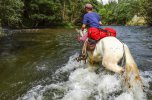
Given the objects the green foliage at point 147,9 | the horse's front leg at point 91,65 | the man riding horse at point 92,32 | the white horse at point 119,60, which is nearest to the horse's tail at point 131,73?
the white horse at point 119,60

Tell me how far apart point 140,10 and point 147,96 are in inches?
1907

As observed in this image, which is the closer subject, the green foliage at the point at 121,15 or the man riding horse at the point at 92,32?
the man riding horse at the point at 92,32

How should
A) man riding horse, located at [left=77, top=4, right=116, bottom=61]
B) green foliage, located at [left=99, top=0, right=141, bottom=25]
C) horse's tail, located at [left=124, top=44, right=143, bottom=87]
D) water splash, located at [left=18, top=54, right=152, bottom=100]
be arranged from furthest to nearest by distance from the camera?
green foliage, located at [left=99, top=0, right=141, bottom=25], man riding horse, located at [left=77, top=4, right=116, bottom=61], water splash, located at [left=18, top=54, right=152, bottom=100], horse's tail, located at [left=124, top=44, right=143, bottom=87]

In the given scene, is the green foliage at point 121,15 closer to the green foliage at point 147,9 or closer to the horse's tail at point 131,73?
the green foliage at point 147,9

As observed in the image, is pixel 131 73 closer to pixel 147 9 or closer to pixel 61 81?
pixel 61 81

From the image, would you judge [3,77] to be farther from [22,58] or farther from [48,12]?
[48,12]

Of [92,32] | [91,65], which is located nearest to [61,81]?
[91,65]

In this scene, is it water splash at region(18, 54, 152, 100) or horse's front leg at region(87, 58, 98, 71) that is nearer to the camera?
water splash at region(18, 54, 152, 100)

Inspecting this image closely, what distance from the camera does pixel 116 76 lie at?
26.3 ft

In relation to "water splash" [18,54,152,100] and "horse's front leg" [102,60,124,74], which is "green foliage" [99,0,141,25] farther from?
"horse's front leg" [102,60,124,74]

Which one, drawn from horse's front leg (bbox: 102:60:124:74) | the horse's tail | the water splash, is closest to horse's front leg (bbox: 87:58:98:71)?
the water splash

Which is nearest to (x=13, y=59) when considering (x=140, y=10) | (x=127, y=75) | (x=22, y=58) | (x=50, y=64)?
(x=22, y=58)

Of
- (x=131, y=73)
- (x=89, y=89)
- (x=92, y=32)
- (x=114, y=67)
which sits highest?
(x=92, y=32)

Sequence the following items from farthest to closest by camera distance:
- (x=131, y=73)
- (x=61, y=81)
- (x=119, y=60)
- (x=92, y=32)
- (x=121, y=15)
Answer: (x=121, y=15) → (x=92, y=32) → (x=61, y=81) → (x=119, y=60) → (x=131, y=73)
